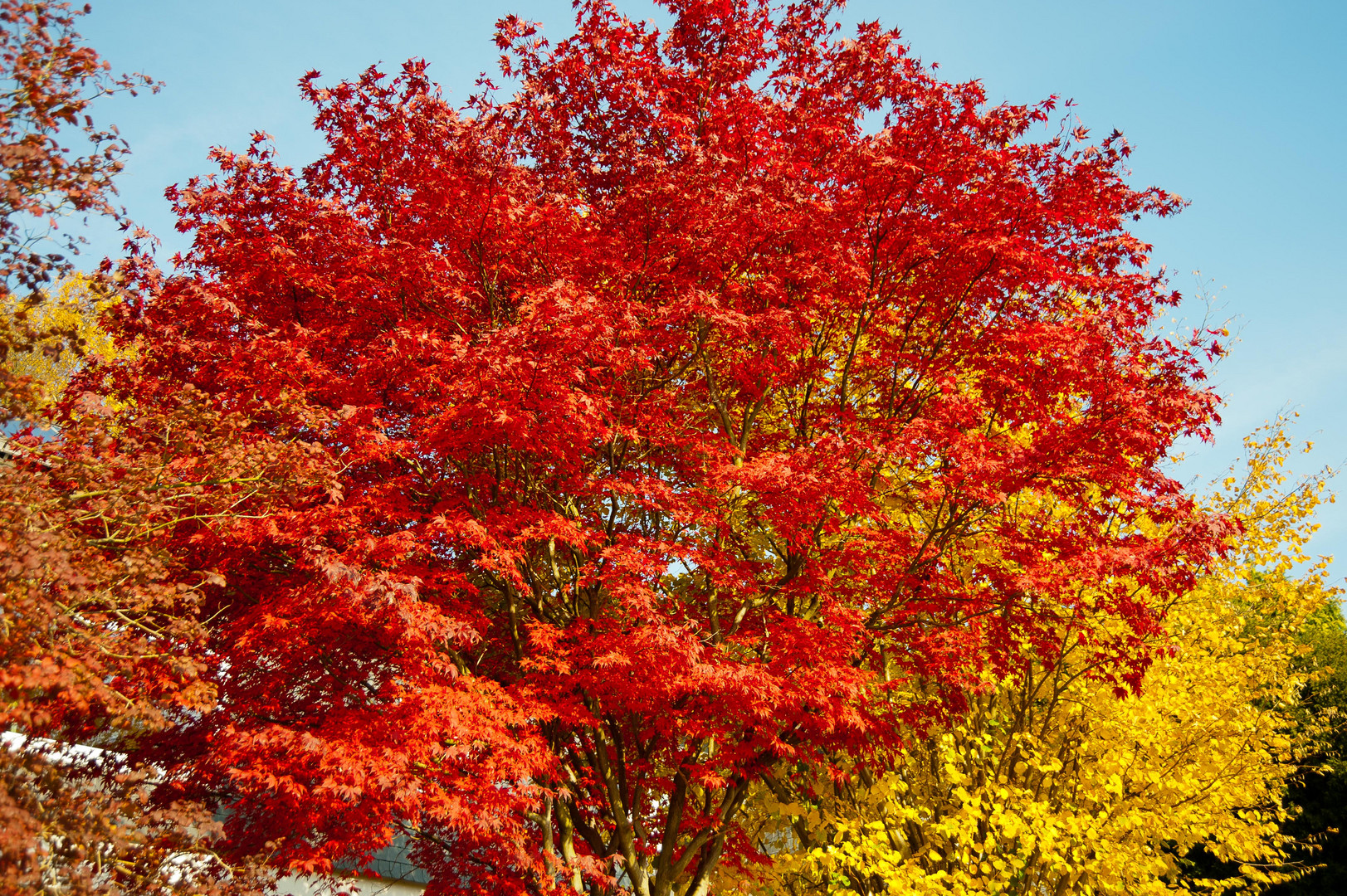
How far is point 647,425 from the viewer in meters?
8.63

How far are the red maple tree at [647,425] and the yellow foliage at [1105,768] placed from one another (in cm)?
67

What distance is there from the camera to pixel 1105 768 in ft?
29.2

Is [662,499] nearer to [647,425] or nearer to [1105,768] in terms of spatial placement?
[647,425]

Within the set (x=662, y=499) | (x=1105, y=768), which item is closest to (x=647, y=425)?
(x=662, y=499)

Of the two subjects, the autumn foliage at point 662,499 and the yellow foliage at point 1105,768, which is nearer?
the autumn foliage at point 662,499

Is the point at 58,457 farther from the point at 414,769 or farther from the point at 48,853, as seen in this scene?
the point at 414,769

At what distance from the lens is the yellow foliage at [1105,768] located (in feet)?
26.9

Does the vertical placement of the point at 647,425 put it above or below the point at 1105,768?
above

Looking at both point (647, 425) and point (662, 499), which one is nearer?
point (662, 499)

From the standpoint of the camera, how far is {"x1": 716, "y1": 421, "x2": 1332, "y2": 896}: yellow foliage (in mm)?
8203

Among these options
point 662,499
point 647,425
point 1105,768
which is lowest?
point 1105,768

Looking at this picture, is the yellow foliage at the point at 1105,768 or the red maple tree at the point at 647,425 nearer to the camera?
the red maple tree at the point at 647,425

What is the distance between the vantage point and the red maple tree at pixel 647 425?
268 inches

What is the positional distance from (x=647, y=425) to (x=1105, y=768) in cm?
638
